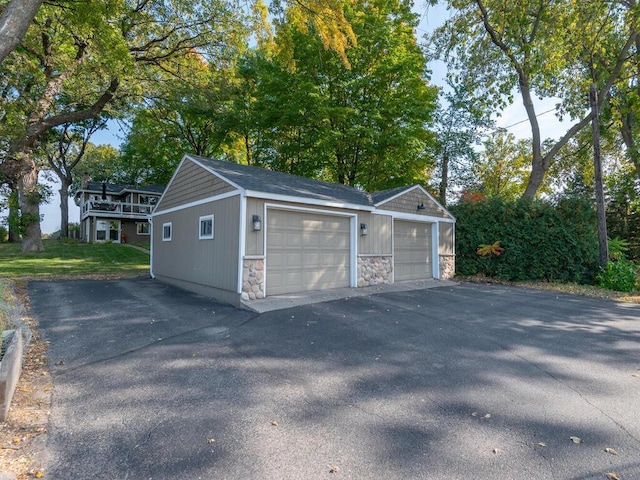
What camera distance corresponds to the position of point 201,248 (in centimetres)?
850

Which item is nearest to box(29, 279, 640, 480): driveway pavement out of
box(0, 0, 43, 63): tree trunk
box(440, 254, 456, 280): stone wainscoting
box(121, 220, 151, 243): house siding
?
box(0, 0, 43, 63): tree trunk

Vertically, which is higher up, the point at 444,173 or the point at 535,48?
the point at 535,48

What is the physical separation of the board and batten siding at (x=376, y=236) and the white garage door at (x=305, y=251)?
0.46m

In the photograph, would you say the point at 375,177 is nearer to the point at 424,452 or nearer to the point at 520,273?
the point at 520,273

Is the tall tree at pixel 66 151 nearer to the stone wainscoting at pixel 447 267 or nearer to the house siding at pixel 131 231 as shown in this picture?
the house siding at pixel 131 231

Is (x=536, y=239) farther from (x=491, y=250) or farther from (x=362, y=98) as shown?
(x=362, y=98)

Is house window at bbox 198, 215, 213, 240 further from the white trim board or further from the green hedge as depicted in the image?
the green hedge

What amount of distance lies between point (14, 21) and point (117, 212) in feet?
78.6

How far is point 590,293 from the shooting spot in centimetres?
916

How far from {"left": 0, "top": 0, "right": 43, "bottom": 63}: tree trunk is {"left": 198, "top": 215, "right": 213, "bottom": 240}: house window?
4341 mm

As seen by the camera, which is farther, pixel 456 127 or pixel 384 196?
pixel 456 127

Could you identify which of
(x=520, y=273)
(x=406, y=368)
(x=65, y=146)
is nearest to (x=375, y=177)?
(x=520, y=273)

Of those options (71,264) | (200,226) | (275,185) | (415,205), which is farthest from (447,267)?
(71,264)

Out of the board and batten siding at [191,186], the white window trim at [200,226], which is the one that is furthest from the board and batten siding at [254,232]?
the white window trim at [200,226]
